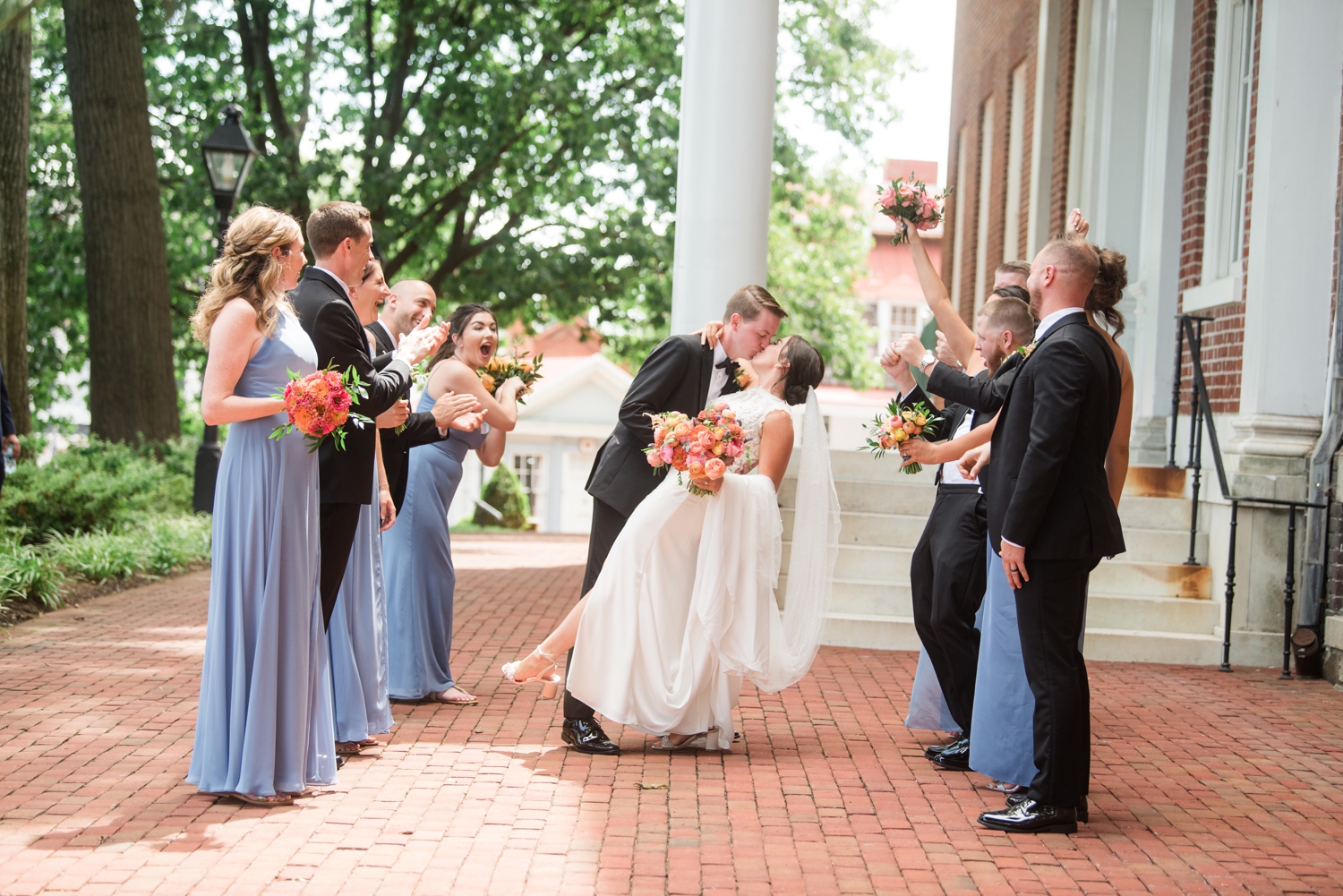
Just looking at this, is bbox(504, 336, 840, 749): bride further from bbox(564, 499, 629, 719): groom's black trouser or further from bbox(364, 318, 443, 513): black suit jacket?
bbox(364, 318, 443, 513): black suit jacket

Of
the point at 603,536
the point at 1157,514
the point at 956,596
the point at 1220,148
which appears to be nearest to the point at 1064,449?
the point at 956,596

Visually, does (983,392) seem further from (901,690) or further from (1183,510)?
(1183,510)

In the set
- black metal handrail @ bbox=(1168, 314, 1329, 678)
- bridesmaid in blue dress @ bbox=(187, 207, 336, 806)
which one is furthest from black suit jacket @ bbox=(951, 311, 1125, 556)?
black metal handrail @ bbox=(1168, 314, 1329, 678)

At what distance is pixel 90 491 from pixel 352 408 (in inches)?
328

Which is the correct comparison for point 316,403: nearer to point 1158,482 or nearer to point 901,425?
point 901,425

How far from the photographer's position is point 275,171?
20.2 m

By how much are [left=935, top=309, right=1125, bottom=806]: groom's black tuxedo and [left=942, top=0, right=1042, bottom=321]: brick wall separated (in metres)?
11.1

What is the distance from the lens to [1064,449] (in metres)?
4.74

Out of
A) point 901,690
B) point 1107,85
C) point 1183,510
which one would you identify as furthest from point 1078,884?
point 1107,85

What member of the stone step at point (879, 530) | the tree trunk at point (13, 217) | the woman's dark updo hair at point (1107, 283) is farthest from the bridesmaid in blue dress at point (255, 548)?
the tree trunk at point (13, 217)

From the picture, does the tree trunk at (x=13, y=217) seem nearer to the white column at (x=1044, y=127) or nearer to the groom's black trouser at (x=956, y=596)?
the white column at (x=1044, y=127)

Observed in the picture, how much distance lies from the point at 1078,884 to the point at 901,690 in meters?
3.41

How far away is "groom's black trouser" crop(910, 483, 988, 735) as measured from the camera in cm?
591

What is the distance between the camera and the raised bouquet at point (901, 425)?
5.85m
